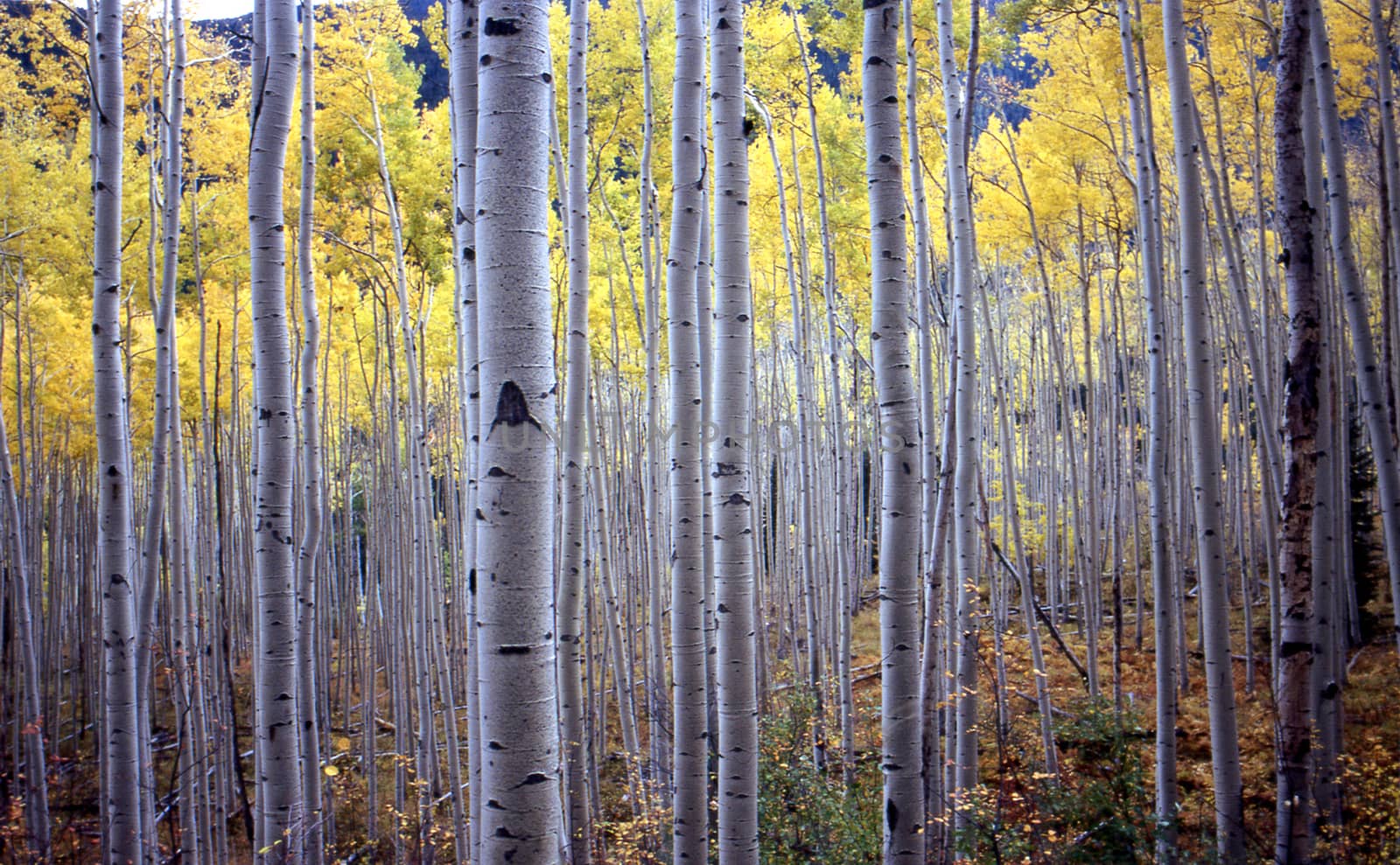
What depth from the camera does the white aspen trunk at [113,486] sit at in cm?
304

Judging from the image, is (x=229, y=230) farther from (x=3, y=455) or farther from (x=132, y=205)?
(x=3, y=455)

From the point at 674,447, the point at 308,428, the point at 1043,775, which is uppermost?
the point at 308,428

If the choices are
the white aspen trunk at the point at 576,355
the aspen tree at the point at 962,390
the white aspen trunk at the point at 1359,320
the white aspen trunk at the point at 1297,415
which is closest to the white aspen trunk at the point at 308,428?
the white aspen trunk at the point at 576,355

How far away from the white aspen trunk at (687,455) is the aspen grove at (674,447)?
0.02 meters

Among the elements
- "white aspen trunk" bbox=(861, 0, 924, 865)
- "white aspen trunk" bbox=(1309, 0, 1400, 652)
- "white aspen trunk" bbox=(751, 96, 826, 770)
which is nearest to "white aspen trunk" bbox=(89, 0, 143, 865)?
"white aspen trunk" bbox=(861, 0, 924, 865)

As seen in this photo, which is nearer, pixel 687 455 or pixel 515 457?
pixel 515 457

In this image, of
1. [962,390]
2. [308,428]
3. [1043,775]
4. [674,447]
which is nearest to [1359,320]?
[962,390]

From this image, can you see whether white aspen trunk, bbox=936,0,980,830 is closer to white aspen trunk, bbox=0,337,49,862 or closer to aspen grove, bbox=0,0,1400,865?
aspen grove, bbox=0,0,1400,865

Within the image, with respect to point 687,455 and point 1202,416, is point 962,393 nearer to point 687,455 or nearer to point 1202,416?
point 1202,416

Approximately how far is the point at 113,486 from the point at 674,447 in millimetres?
2124

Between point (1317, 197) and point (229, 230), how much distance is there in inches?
372

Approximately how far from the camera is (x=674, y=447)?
9.57 feet

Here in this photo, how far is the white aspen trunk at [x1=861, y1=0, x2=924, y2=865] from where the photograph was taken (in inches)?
101

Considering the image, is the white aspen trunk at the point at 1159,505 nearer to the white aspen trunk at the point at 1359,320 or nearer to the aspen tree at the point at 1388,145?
the white aspen trunk at the point at 1359,320
